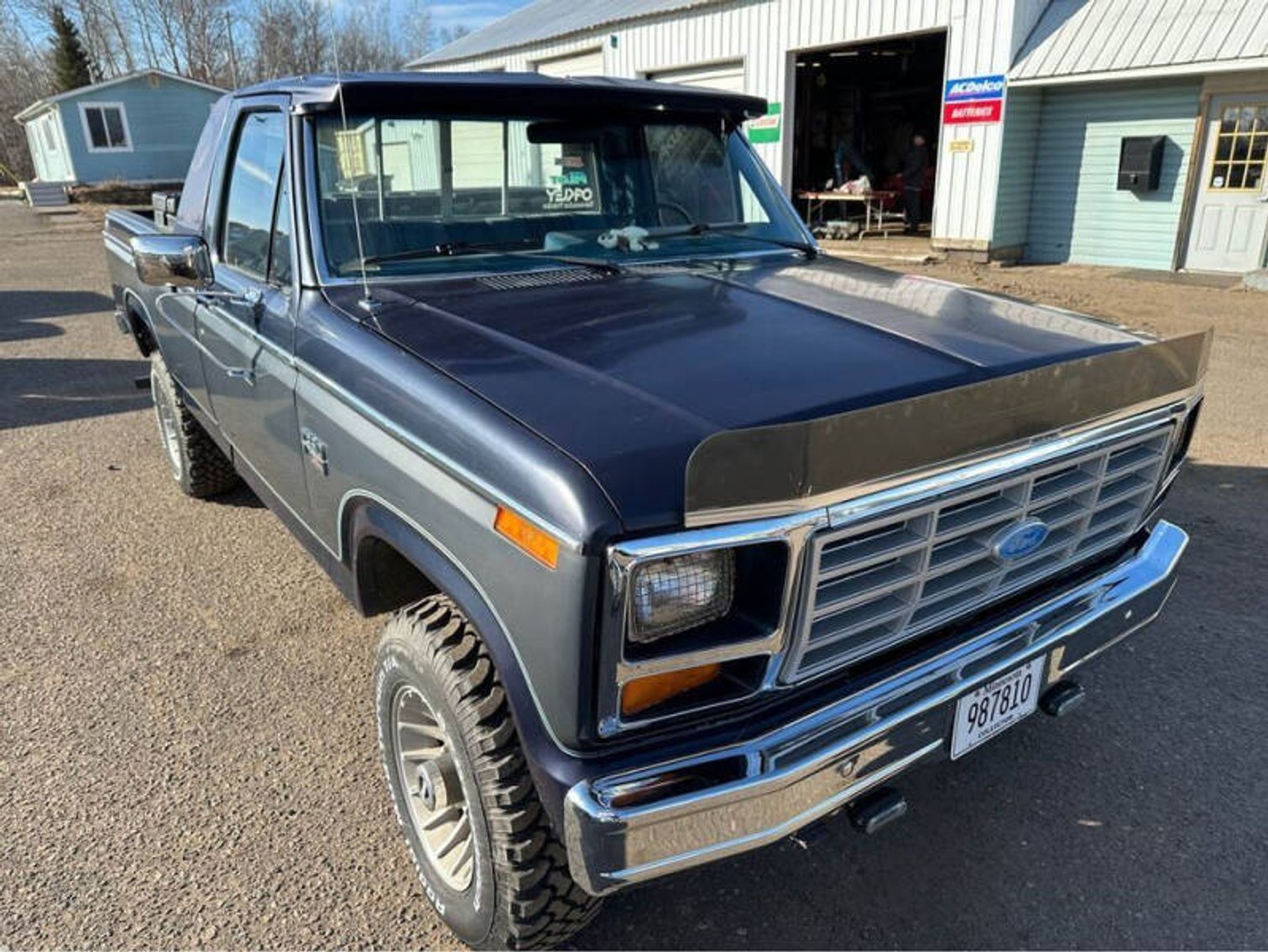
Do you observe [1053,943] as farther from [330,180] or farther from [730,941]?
[330,180]

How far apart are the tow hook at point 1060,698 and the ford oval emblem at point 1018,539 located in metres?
0.48

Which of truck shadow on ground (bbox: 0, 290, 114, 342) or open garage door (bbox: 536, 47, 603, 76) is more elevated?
open garage door (bbox: 536, 47, 603, 76)

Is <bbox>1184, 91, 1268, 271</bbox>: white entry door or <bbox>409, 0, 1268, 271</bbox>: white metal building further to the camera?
<bbox>409, 0, 1268, 271</bbox>: white metal building

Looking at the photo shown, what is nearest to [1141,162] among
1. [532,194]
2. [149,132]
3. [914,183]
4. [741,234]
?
[914,183]

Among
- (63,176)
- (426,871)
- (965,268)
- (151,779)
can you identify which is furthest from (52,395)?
(63,176)

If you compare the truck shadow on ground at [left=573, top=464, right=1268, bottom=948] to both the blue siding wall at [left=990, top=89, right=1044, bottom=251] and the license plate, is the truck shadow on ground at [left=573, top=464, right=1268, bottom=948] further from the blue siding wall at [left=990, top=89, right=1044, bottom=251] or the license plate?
the blue siding wall at [left=990, top=89, right=1044, bottom=251]

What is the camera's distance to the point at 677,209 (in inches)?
142

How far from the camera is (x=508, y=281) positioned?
2.91 m

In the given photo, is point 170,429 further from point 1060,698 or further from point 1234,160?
point 1234,160

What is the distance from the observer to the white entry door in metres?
11.2

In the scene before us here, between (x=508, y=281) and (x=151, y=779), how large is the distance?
1913 mm

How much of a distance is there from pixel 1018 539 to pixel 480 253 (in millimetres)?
1918

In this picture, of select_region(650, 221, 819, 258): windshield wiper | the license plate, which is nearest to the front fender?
the license plate

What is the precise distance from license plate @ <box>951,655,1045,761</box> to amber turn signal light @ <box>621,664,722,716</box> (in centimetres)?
64
